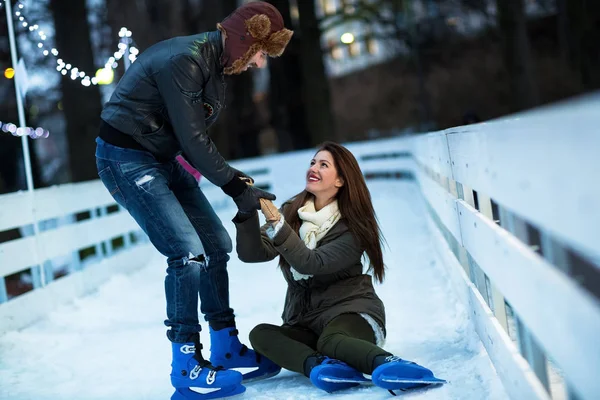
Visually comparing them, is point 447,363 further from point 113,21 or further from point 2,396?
point 113,21

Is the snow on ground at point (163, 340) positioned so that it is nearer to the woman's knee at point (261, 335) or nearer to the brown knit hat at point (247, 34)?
the woman's knee at point (261, 335)

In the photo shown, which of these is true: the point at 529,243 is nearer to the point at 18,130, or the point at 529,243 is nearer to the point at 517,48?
the point at 18,130

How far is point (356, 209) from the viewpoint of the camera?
4266 millimetres

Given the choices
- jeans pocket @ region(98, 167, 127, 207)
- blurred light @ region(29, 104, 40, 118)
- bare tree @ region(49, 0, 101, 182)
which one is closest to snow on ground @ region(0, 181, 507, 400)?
jeans pocket @ region(98, 167, 127, 207)

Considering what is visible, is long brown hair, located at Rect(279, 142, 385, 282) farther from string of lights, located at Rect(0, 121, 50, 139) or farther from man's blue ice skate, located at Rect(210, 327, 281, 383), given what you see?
string of lights, located at Rect(0, 121, 50, 139)

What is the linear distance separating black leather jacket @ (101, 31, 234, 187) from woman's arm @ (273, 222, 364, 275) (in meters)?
0.36

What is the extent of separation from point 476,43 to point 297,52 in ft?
39.0

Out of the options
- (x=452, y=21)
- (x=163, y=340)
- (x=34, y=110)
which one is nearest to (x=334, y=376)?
(x=163, y=340)

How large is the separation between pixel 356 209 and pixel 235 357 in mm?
897

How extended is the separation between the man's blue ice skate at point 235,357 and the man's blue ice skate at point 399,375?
2.89ft

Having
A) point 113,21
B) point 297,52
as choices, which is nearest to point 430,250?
point 113,21

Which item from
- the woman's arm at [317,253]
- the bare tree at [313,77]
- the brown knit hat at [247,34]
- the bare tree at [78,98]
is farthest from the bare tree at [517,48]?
the brown knit hat at [247,34]


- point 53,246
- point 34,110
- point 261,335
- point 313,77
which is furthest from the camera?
point 313,77

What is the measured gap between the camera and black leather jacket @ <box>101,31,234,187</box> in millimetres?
3699
